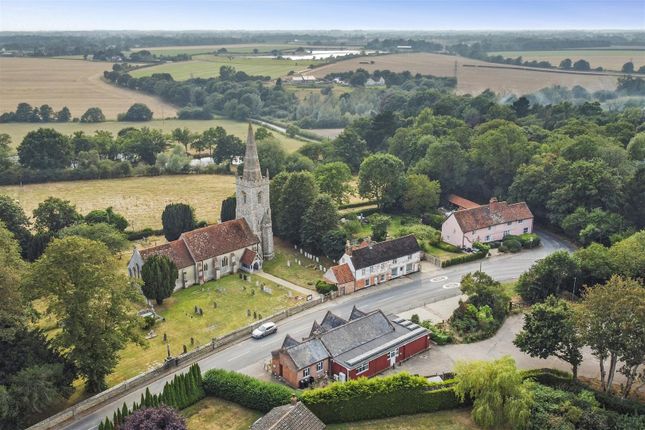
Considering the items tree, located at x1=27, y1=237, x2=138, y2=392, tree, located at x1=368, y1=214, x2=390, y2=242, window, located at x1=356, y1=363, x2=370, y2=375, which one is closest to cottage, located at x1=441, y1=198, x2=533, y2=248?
tree, located at x1=368, y1=214, x2=390, y2=242

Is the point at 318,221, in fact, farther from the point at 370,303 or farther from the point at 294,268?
the point at 370,303

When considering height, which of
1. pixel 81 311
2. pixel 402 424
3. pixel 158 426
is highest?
pixel 81 311

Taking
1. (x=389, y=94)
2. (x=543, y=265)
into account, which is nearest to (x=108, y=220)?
(x=543, y=265)

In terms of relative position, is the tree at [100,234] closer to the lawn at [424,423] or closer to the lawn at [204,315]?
the lawn at [204,315]

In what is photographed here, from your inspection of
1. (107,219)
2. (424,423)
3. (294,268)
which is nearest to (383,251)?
(294,268)

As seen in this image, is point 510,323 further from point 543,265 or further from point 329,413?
point 329,413

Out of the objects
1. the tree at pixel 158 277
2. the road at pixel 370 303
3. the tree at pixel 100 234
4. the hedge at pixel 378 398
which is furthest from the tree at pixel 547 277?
the tree at pixel 100 234
